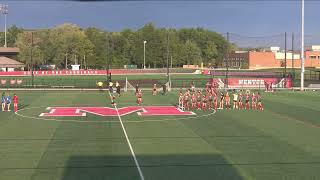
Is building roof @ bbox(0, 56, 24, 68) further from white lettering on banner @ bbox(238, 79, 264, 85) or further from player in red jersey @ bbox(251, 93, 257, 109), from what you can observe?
player in red jersey @ bbox(251, 93, 257, 109)

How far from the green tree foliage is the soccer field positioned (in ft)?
295

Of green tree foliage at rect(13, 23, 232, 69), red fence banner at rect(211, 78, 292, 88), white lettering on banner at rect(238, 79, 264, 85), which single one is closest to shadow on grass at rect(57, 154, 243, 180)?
red fence banner at rect(211, 78, 292, 88)

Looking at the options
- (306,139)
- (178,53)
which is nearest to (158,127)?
(306,139)

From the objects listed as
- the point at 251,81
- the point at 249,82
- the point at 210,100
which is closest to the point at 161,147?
the point at 210,100

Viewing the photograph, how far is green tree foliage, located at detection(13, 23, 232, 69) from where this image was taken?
4916 inches

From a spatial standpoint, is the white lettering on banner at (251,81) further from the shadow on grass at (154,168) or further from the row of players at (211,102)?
the shadow on grass at (154,168)

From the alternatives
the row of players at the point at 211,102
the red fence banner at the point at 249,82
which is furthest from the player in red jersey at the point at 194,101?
the red fence banner at the point at 249,82

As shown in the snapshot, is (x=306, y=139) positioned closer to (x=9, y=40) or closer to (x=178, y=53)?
(x=178, y=53)

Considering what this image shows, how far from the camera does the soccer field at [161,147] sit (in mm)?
14375

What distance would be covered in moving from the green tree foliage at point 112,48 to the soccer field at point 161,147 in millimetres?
89831

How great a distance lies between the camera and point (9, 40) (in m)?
161

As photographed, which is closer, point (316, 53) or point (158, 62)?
point (158, 62)

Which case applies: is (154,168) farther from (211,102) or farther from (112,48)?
(112,48)

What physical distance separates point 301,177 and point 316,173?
760mm
